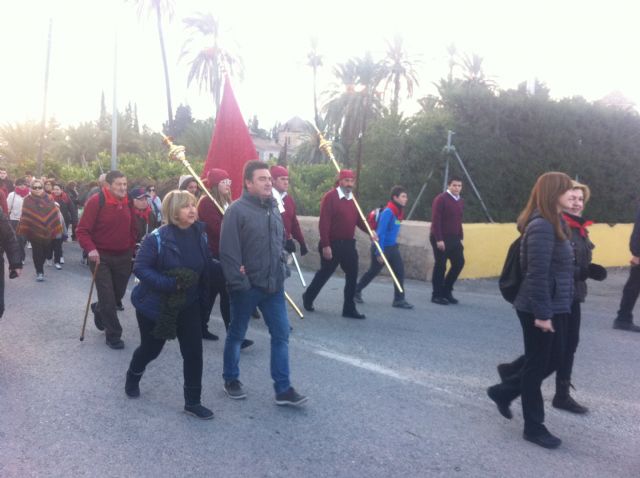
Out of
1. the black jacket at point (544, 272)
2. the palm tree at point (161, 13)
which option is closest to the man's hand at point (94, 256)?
the black jacket at point (544, 272)

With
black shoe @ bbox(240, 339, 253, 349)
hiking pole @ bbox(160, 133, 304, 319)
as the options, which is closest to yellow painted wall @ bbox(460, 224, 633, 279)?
hiking pole @ bbox(160, 133, 304, 319)

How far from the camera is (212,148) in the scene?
9352 mm

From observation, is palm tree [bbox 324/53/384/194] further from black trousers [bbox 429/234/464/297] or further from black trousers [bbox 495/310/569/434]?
black trousers [bbox 495/310/569/434]

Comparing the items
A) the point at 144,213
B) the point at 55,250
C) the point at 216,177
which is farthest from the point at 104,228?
the point at 55,250

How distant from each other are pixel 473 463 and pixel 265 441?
129 centimetres

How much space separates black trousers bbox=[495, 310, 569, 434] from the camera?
14.1ft

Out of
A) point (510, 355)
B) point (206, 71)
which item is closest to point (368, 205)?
point (510, 355)

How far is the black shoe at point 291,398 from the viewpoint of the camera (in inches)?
194

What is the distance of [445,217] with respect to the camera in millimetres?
9492

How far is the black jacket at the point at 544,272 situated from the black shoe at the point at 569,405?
39.3 inches

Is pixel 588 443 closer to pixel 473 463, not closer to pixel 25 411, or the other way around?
pixel 473 463

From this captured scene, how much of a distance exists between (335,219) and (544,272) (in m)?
4.17

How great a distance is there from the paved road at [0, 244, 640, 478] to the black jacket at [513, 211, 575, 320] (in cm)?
90

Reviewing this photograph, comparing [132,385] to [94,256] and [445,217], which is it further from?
[445,217]
